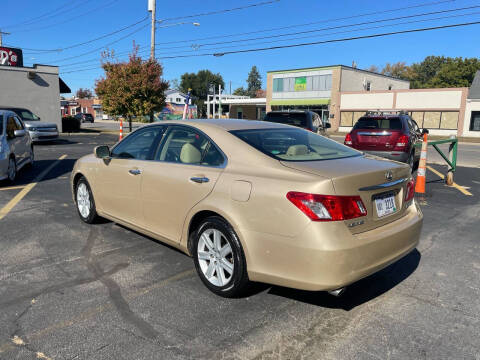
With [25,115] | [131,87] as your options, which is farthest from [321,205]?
[131,87]

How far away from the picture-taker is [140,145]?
453 cm

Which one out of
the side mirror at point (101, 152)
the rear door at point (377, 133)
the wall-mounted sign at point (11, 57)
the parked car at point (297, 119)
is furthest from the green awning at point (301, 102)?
the side mirror at point (101, 152)

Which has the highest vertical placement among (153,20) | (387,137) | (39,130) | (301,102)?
(153,20)

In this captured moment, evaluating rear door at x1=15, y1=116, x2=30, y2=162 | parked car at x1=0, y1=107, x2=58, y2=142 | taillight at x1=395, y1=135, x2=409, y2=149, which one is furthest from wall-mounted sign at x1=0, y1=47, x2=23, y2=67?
taillight at x1=395, y1=135, x2=409, y2=149

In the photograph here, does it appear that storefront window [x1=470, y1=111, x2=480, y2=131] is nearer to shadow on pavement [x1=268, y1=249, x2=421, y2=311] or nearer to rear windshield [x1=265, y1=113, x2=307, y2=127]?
rear windshield [x1=265, y1=113, x2=307, y2=127]

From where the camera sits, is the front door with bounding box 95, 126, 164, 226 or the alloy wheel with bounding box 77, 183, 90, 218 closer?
the front door with bounding box 95, 126, 164, 226

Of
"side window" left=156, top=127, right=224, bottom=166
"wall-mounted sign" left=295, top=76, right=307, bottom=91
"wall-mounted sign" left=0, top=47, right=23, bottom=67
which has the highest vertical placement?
"wall-mounted sign" left=295, top=76, right=307, bottom=91

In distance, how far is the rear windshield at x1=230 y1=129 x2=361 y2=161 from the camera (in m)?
3.48

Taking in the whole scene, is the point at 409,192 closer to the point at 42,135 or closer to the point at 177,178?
the point at 177,178

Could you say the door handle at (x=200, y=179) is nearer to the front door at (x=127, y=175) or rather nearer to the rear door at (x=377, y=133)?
the front door at (x=127, y=175)

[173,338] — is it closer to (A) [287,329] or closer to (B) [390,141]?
(A) [287,329]

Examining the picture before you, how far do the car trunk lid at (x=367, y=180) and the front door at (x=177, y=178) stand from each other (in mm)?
764

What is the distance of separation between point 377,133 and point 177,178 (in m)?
8.14

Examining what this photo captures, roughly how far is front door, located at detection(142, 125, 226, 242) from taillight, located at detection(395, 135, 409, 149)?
7810mm
